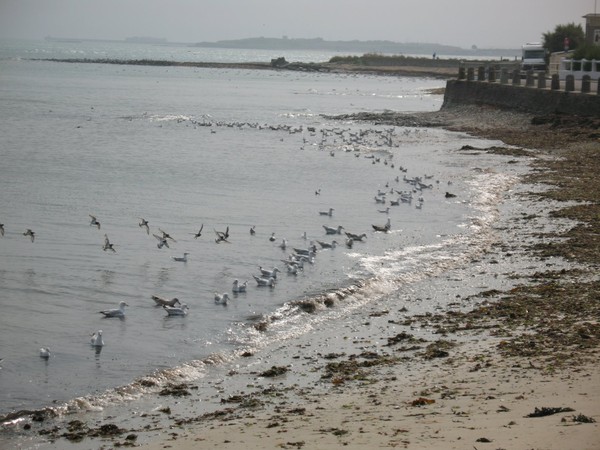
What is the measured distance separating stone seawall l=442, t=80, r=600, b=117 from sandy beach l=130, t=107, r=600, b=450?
2328 centimetres

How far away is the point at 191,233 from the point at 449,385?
10707mm

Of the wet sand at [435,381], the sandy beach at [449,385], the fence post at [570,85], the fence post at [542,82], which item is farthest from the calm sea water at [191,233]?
the fence post at [542,82]

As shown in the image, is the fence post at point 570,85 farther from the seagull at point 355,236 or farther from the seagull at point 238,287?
the seagull at point 238,287

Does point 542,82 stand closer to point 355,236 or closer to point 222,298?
point 355,236

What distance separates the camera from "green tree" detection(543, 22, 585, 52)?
80.7 m

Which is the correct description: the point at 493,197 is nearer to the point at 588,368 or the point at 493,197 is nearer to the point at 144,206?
the point at 144,206

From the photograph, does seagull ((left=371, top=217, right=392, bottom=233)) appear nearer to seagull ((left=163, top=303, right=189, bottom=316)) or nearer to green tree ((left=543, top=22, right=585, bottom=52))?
seagull ((left=163, top=303, right=189, bottom=316))

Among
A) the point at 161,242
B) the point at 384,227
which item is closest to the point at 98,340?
the point at 161,242

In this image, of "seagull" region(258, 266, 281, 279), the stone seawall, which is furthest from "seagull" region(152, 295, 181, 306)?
the stone seawall

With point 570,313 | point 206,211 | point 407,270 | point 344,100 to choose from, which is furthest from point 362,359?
point 344,100

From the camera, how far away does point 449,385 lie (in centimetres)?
938

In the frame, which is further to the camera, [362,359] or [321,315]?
[321,315]

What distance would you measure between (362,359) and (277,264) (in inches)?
231

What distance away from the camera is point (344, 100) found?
238 ft
